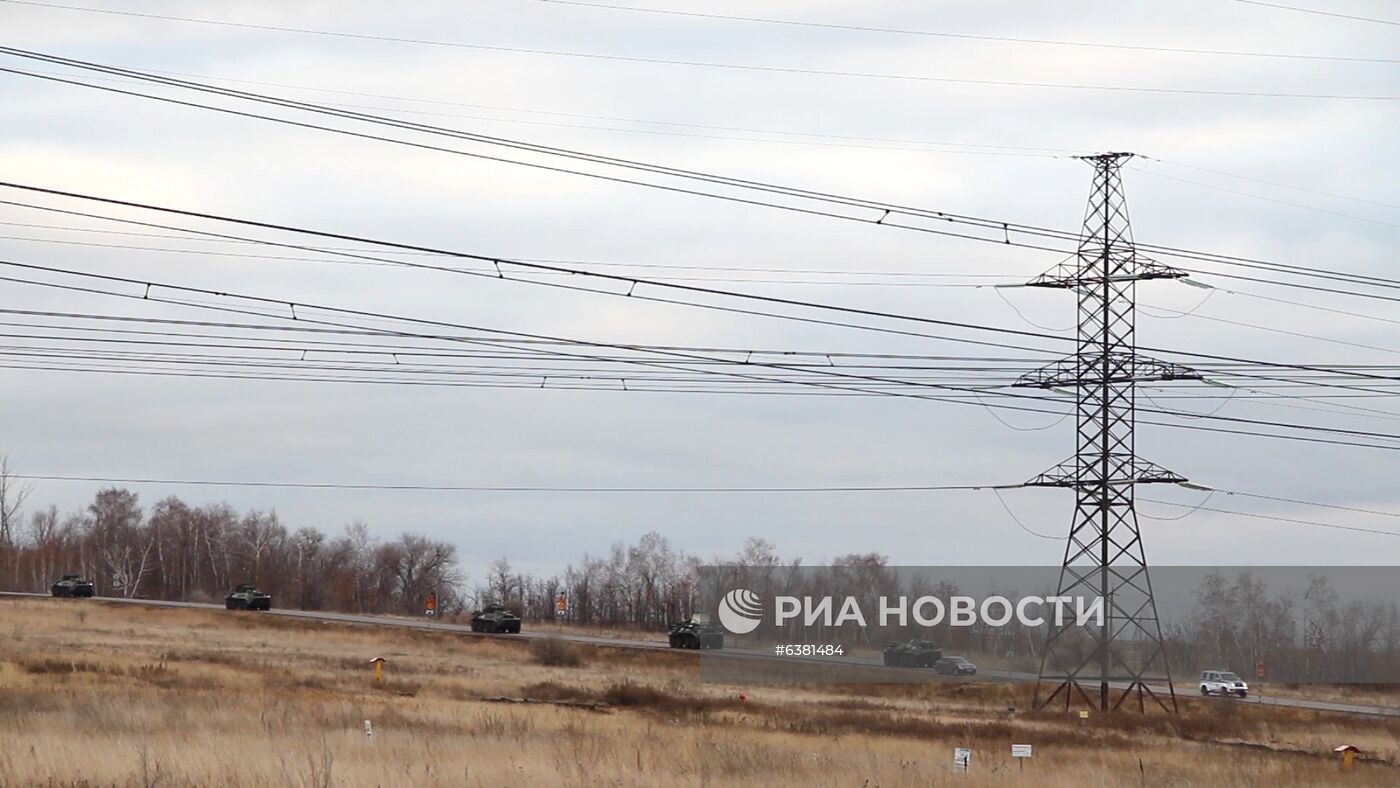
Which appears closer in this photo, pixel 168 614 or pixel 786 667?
pixel 786 667

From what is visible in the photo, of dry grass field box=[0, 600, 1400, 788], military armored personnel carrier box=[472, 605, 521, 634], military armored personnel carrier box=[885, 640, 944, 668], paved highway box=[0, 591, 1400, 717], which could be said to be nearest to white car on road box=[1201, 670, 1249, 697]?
paved highway box=[0, 591, 1400, 717]

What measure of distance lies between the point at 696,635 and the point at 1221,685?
27.4 metres

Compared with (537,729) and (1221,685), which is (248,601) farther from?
(537,729)

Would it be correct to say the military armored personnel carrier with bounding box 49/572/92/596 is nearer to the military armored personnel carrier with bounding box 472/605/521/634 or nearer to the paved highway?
the paved highway

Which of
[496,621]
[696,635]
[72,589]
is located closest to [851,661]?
[696,635]

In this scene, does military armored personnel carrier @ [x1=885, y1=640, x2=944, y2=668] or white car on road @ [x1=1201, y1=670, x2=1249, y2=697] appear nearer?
white car on road @ [x1=1201, y1=670, x2=1249, y2=697]

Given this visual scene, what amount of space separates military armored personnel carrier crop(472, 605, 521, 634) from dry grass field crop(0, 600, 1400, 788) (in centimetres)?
1710

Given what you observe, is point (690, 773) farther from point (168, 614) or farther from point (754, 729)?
point (168, 614)

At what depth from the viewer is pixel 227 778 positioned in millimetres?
20016

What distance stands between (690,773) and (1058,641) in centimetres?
3160

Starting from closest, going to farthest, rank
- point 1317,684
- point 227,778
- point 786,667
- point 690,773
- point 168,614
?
point 227,778 < point 690,773 < point 786,667 < point 168,614 < point 1317,684

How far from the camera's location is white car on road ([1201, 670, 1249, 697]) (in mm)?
74438

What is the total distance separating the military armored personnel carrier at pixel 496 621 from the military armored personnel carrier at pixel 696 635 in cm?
1090

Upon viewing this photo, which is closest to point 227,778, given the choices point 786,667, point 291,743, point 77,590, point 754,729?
point 291,743
